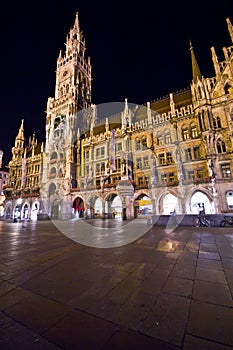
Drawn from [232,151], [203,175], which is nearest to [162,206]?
[203,175]

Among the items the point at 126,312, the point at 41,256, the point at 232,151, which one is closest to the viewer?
the point at 126,312

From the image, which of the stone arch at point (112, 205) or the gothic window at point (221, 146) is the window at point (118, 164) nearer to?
the stone arch at point (112, 205)

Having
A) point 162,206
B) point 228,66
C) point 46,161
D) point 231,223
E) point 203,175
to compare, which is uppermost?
point 228,66

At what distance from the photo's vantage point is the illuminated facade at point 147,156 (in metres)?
24.3

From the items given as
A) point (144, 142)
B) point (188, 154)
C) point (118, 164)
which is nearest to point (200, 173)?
point (188, 154)

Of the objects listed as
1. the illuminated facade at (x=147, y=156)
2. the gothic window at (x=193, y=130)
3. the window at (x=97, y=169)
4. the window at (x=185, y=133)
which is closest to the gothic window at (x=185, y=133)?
the window at (x=185, y=133)

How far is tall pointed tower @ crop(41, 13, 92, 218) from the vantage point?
3812 centimetres

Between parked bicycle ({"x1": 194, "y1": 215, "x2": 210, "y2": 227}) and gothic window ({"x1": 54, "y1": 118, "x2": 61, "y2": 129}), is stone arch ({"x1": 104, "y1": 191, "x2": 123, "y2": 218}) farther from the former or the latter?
gothic window ({"x1": 54, "y1": 118, "x2": 61, "y2": 129})

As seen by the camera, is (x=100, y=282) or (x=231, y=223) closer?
(x=100, y=282)

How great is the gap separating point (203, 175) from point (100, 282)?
85.7 feet

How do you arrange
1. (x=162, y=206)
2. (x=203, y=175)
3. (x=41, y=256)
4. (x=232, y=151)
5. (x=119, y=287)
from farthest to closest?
1. (x=162, y=206)
2. (x=203, y=175)
3. (x=232, y=151)
4. (x=41, y=256)
5. (x=119, y=287)

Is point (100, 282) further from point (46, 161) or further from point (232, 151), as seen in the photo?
point (46, 161)

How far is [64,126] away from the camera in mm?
43750

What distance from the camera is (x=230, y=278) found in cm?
343
